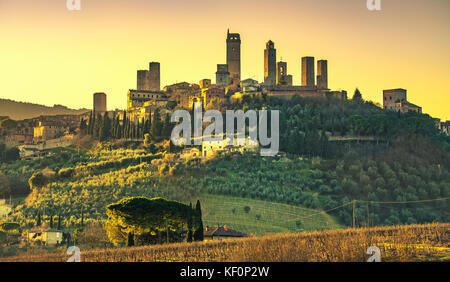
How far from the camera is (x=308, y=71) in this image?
42531 mm

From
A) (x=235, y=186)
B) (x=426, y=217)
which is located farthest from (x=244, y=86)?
(x=426, y=217)

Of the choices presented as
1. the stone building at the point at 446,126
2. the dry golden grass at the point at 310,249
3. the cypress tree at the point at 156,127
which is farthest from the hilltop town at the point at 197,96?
the dry golden grass at the point at 310,249

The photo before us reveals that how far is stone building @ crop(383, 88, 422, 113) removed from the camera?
40.4m

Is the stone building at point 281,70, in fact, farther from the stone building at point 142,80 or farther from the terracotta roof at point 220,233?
the terracotta roof at point 220,233

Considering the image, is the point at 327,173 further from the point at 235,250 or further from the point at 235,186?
the point at 235,250

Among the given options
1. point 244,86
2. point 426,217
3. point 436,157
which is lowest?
point 426,217

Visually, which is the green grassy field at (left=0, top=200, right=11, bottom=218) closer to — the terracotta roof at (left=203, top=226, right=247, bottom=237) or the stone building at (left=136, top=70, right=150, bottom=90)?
the terracotta roof at (left=203, top=226, right=247, bottom=237)

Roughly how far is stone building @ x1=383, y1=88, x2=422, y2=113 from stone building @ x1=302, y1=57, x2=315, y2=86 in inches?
202

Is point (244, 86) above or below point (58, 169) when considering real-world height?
above

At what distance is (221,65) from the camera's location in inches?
1710

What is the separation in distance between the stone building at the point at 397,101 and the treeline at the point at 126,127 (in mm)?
15199

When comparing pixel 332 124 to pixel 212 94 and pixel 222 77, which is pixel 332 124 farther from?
pixel 222 77

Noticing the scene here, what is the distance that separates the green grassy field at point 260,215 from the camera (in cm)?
2327
